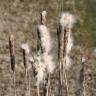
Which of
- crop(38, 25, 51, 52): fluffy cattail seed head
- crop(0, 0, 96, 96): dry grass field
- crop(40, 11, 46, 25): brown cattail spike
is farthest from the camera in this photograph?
crop(0, 0, 96, 96): dry grass field

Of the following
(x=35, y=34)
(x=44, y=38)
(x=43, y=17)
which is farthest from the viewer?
(x=35, y=34)

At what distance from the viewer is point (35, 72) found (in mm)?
10070

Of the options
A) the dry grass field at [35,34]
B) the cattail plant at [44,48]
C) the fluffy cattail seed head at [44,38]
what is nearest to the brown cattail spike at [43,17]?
the cattail plant at [44,48]

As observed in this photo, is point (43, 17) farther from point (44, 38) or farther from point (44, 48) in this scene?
point (44, 48)

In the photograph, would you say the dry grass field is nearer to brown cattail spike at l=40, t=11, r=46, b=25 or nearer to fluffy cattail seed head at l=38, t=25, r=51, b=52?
brown cattail spike at l=40, t=11, r=46, b=25

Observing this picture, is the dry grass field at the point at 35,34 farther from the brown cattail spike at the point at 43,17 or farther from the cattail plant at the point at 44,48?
the brown cattail spike at the point at 43,17

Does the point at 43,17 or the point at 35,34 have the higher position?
the point at 43,17

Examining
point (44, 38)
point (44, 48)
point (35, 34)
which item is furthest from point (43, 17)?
point (35, 34)

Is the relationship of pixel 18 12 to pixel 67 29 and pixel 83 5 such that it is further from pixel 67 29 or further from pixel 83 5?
pixel 67 29

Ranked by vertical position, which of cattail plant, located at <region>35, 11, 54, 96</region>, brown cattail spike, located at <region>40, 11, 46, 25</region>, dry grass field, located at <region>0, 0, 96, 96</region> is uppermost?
brown cattail spike, located at <region>40, 11, 46, 25</region>

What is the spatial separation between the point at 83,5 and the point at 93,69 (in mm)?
4197

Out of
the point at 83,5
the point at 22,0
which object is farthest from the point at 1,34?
the point at 83,5

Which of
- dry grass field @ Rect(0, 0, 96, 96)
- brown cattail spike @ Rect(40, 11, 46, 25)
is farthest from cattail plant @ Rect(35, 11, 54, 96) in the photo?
dry grass field @ Rect(0, 0, 96, 96)

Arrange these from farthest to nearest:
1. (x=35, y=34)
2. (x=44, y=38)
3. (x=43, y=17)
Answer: (x=35, y=34) → (x=43, y=17) → (x=44, y=38)
